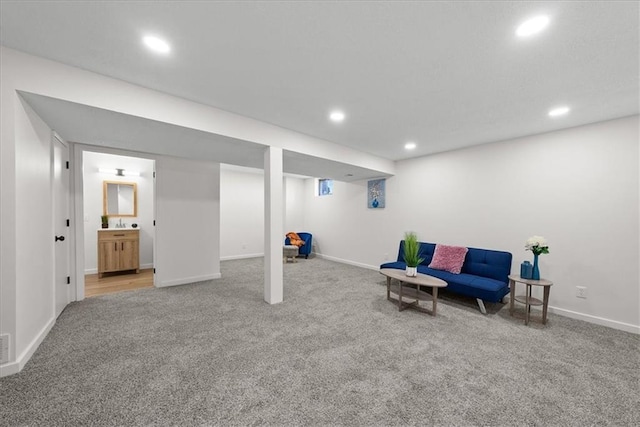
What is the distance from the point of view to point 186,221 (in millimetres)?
4359

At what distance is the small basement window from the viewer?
22.8 feet

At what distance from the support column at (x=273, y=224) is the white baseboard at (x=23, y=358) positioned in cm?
220

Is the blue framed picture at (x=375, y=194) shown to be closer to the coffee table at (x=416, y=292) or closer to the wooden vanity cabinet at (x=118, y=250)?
the coffee table at (x=416, y=292)

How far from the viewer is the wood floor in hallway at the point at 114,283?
12.7ft

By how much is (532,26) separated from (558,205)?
9.19ft

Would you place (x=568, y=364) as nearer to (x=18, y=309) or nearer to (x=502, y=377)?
(x=502, y=377)

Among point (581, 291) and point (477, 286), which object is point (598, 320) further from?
point (477, 286)

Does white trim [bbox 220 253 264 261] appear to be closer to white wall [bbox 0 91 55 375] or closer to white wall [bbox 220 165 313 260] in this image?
white wall [bbox 220 165 313 260]

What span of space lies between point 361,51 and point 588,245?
12.2 feet

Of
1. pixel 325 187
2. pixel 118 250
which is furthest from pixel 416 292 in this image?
pixel 118 250

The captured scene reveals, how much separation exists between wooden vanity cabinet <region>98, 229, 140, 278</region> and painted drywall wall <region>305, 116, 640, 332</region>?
5653mm

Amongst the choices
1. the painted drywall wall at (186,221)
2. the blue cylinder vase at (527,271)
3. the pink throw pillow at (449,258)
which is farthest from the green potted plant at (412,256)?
the painted drywall wall at (186,221)

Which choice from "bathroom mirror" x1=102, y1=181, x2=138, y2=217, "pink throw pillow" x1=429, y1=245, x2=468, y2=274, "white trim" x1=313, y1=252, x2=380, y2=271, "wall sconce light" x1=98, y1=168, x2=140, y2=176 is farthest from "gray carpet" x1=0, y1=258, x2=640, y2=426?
"wall sconce light" x1=98, y1=168, x2=140, y2=176

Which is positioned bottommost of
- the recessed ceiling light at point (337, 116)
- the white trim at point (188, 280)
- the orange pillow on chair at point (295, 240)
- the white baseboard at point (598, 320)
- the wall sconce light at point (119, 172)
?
the white baseboard at point (598, 320)
